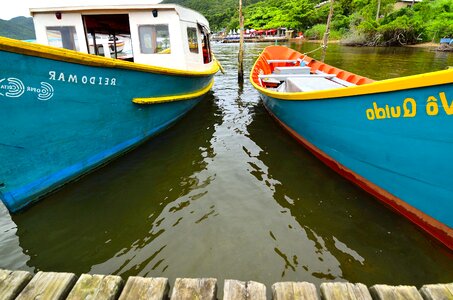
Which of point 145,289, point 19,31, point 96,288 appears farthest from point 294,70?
point 19,31

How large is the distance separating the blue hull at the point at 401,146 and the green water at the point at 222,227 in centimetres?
32

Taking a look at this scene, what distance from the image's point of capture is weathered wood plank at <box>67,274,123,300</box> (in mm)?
2314

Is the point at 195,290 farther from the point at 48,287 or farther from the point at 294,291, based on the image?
the point at 48,287

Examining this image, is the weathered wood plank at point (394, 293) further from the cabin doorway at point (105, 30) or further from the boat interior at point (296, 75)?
the cabin doorway at point (105, 30)

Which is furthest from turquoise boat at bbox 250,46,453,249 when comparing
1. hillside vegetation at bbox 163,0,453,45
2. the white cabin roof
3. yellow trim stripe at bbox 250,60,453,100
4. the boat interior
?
hillside vegetation at bbox 163,0,453,45

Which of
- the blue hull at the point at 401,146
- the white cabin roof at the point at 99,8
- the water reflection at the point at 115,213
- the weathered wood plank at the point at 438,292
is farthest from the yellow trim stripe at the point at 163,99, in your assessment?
the weathered wood plank at the point at 438,292

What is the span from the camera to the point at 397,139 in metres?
3.76

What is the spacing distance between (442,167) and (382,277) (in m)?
1.52

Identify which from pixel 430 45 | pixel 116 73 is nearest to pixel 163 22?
pixel 116 73

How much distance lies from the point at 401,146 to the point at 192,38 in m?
6.80

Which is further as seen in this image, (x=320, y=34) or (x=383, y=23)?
(x=320, y=34)

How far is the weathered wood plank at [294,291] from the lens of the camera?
7.42ft

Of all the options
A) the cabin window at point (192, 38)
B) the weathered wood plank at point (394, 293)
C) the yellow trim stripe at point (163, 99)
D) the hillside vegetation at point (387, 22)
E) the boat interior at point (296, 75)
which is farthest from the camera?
the hillside vegetation at point (387, 22)

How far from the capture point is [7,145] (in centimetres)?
396
